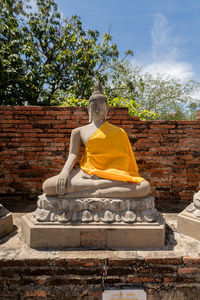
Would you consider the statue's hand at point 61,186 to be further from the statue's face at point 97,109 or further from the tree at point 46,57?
the tree at point 46,57

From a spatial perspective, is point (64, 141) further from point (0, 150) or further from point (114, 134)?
point (114, 134)

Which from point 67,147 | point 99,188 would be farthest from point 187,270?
point 67,147

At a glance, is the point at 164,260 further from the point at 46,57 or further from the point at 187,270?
the point at 46,57

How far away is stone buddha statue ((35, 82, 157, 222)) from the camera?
2.12 meters

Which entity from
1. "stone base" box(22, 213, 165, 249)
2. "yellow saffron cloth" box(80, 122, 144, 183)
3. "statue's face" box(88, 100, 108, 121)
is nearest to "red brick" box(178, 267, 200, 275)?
"stone base" box(22, 213, 165, 249)

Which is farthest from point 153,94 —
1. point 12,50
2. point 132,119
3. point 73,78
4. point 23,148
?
point 23,148

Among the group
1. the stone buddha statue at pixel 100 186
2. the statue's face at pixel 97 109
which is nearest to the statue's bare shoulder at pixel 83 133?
the stone buddha statue at pixel 100 186

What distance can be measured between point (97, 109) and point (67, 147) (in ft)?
4.41

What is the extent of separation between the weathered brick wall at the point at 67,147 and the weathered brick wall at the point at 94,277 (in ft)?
5.61

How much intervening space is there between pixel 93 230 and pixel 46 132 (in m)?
2.21

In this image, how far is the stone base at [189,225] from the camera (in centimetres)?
224

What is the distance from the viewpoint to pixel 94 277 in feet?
6.23

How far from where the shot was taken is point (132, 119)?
365 centimetres

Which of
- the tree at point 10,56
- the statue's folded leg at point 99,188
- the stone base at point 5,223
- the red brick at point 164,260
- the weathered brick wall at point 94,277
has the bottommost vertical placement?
the weathered brick wall at point 94,277
